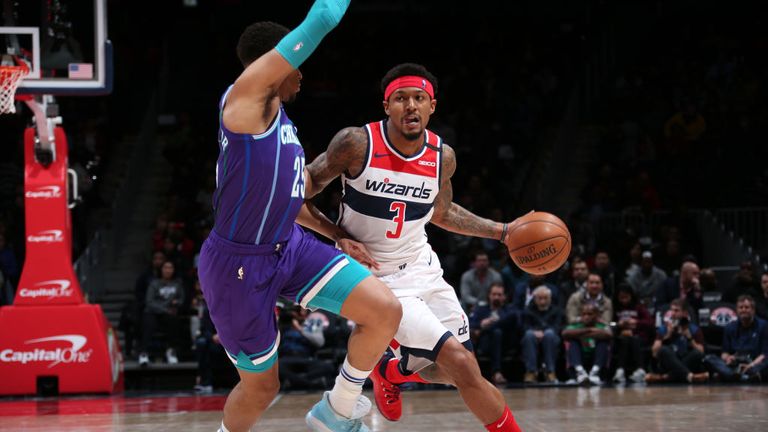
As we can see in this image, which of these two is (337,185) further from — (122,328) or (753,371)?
(753,371)

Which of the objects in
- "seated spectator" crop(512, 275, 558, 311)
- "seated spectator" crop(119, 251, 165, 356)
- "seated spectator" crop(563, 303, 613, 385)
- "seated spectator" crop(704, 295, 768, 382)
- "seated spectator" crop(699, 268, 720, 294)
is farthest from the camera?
"seated spectator" crop(119, 251, 165, 356)

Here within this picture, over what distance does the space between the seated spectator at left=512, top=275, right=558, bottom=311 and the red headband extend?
6.46 meters

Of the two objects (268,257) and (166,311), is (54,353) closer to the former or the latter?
(166,311)

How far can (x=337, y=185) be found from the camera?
603 inches

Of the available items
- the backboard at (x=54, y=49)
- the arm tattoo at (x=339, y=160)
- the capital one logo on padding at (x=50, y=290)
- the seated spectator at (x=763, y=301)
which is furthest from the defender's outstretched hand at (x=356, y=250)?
the seated spectator at (x=763, y=301)

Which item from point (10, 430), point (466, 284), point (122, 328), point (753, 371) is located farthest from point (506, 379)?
point (10, 430)

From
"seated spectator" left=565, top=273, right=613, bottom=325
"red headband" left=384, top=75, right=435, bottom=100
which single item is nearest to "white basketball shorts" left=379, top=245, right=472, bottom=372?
"red headband" left=384, top=75, right=435, bottom=100

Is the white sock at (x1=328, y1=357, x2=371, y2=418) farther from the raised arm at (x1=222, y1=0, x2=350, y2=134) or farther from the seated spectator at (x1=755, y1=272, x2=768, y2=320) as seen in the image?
the seated spectator at (x1=755, y1=272, x2=768, y2=320)

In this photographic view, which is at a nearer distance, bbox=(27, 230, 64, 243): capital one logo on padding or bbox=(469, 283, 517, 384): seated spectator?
bbox=(27, 230, 64, 243): capital one logo on padding

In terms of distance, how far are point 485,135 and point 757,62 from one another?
15.3 ft

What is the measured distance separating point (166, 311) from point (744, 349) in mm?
6671

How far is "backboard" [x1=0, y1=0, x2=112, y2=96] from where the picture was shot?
354 inches

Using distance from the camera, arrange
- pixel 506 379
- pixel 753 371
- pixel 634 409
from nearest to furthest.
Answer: pixel 634 409
pixel 753 371
pixel 506 379

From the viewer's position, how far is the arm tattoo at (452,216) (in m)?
5.98
